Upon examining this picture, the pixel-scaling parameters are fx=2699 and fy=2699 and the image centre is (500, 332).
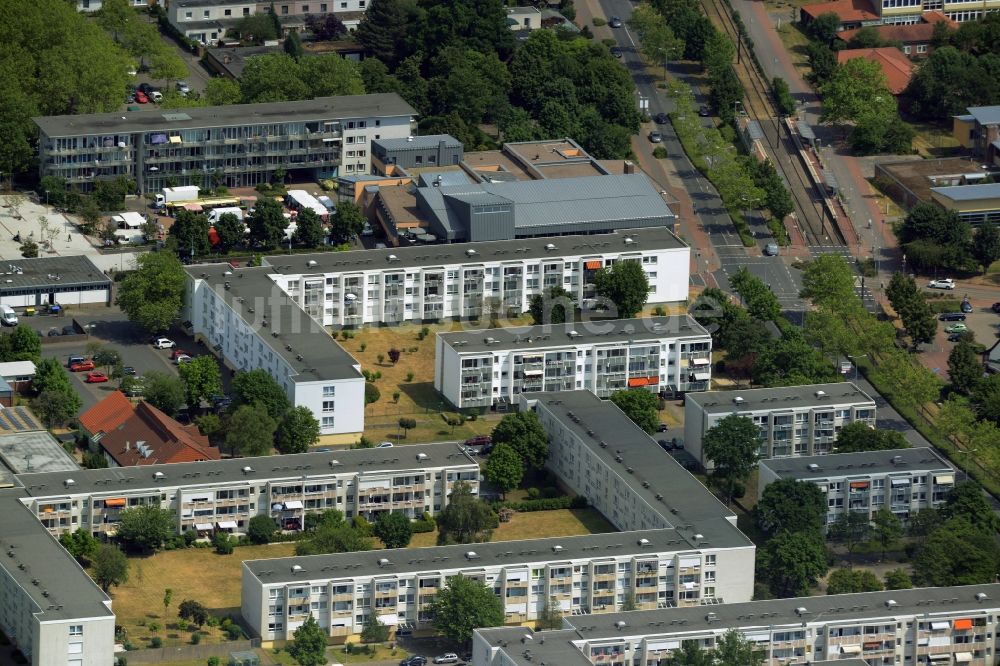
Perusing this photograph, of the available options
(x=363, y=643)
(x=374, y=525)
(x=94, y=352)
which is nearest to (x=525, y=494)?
→ (x=374, y=525)

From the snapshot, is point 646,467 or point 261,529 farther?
point 646,467

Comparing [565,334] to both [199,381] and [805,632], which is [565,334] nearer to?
[199,381]

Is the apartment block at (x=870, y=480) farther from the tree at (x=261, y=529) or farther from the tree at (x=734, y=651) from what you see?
the tree at (x=261, y=529)

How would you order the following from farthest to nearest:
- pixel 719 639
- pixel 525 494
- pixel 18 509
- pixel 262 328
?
pixel 262 328 → pixel 525 494 → pixel 18 509 → pixel 719 639

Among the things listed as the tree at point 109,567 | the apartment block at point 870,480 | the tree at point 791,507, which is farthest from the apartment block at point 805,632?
the tree at point 109,567

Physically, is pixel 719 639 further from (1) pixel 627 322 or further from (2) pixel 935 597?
(1) pixel 627 322

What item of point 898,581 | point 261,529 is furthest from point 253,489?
point 898,581

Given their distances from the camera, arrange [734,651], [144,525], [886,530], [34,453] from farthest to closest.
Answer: [34,453], [886,530], [144,525], [734,651]
